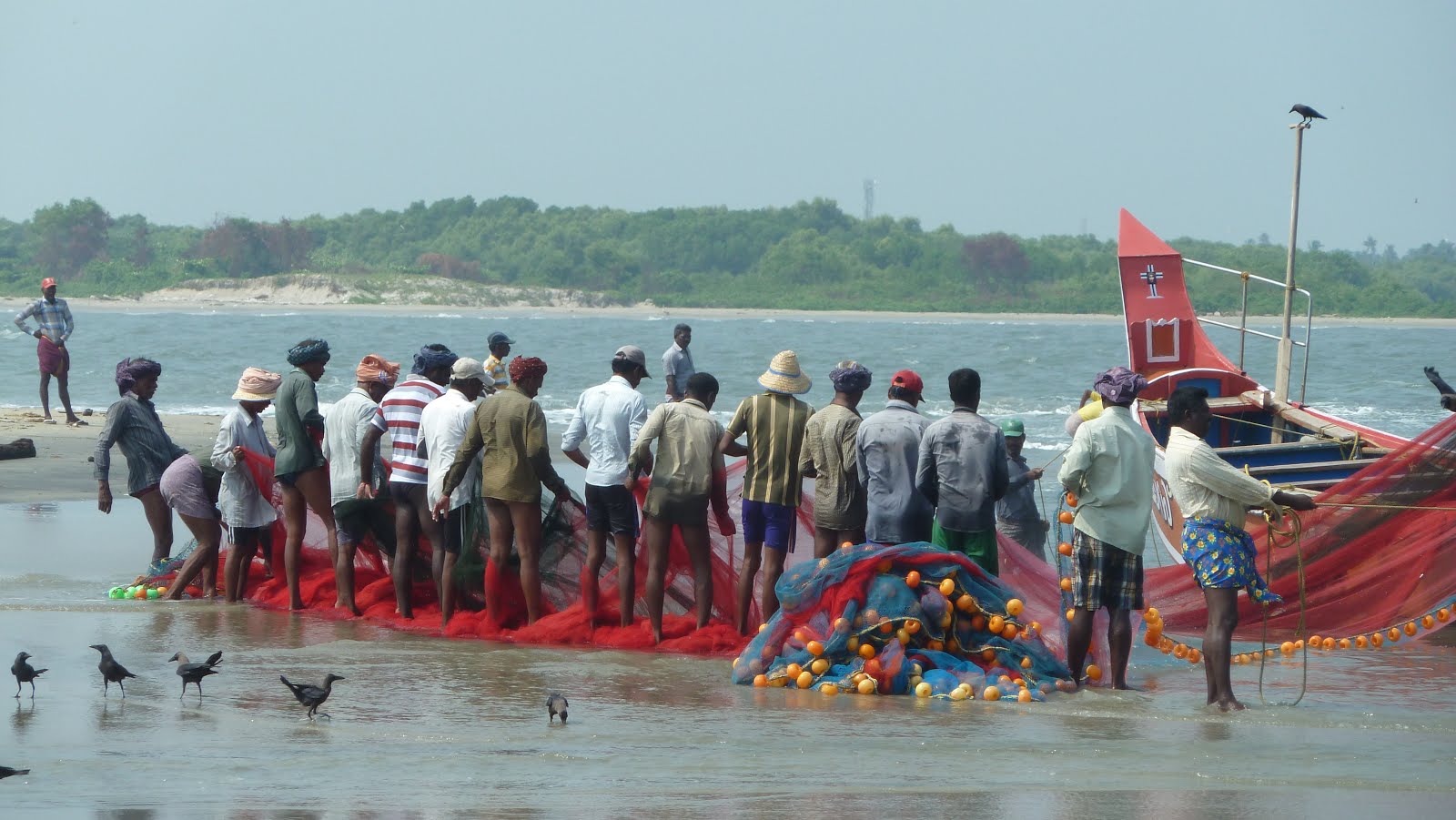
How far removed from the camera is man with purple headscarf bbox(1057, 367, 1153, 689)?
7582mm

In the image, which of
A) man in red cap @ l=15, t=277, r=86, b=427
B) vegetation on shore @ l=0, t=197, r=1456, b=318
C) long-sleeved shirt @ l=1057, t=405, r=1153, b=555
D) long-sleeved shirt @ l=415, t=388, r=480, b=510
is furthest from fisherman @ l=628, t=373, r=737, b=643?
vegetation on shore @ l=0, t=197, r=1456, b=318

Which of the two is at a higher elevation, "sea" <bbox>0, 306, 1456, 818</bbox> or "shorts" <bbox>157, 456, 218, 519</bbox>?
"shorts" <bbox>157, 456, 218, 519</bbox>

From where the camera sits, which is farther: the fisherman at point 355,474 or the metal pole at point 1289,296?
the metal pole at point 1289,296

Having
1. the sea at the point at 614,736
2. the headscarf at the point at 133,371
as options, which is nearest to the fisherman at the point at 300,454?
the sea at the point at 614,736

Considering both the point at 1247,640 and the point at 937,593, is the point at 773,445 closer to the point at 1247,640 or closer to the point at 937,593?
the point at 937,593

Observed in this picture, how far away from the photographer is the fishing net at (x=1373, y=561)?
9.06 meters

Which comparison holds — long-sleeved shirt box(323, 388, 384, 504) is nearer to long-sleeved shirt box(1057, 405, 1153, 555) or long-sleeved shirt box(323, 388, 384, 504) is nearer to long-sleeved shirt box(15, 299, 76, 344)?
long-sleeved shirt box(1057, 405, 1153, 555)

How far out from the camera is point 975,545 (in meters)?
8.16

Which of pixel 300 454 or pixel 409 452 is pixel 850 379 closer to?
pixel 409 452

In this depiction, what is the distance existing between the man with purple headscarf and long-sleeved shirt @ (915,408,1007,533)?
43cm

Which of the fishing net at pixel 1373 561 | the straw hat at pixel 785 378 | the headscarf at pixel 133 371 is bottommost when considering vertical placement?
the fishing net at pixel 1373 561

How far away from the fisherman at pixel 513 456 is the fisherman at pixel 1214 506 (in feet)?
11.0

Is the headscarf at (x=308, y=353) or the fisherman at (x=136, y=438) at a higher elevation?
the headscarf at (x=308, y=353)

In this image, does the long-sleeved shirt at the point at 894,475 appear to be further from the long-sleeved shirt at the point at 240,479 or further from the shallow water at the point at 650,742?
the long-sleeved shirt at the point at 240,479
